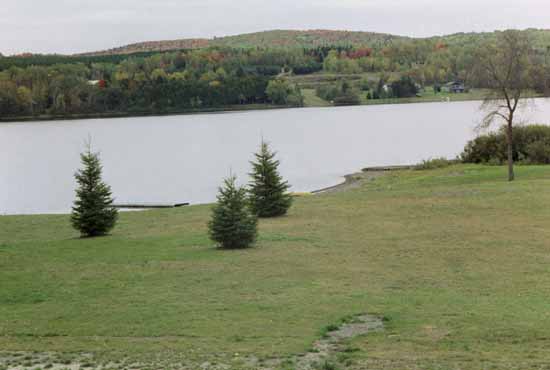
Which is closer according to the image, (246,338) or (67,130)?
(246,338)

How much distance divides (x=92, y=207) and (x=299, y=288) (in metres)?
13.9

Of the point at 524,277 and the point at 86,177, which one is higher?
the point at 86,177

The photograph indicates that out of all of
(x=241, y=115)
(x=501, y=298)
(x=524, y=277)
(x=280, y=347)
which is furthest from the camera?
(x=241, y=115)

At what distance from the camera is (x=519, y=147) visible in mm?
60812

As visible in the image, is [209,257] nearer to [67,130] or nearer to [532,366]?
[532,366]

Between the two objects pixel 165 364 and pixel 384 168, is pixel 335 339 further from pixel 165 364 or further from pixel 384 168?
pixel 384 168

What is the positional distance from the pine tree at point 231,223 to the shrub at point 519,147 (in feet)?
122

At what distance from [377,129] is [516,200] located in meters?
92.6

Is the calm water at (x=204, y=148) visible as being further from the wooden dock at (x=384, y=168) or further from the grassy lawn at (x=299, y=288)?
the grassy lawn at (x=299, y=288)

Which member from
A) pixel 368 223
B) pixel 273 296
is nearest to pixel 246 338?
pixel 273 296

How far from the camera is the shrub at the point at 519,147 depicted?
5862 centimetres

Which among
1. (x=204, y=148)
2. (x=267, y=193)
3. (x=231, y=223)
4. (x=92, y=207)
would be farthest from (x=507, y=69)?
(x=204, y=148)

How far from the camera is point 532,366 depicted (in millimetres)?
12305

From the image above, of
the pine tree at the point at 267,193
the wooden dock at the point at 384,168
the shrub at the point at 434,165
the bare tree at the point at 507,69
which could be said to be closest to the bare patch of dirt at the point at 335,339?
the pine tree at the point at 267,193
